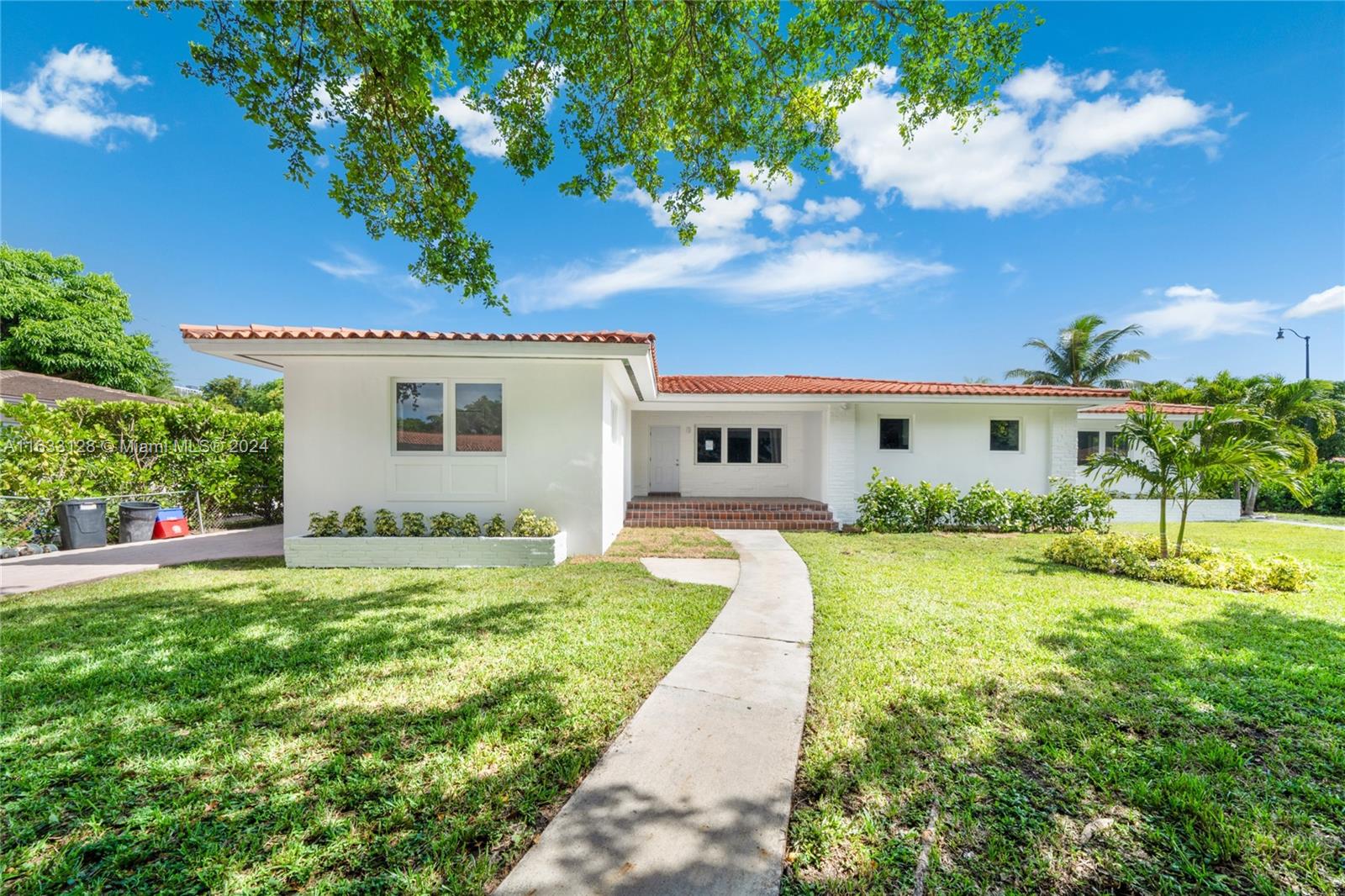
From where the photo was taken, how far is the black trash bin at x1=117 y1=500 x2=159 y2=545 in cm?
907

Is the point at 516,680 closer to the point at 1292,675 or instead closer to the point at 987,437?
the point at 1292,675

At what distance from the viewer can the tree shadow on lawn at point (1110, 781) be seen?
6.39 ft

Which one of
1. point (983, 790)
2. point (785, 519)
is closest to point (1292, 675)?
point (983, 790)

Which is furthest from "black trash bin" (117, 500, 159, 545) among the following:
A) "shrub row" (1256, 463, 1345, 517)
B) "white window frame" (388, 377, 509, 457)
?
"shrub row" (1256, 463, 1345, 517)

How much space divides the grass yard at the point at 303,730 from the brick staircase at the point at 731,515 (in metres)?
6.39

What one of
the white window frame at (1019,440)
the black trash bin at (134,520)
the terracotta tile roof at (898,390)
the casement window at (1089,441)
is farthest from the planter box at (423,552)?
the casement window at (1089,441)

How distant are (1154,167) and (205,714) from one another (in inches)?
643

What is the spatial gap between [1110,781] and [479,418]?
800cm

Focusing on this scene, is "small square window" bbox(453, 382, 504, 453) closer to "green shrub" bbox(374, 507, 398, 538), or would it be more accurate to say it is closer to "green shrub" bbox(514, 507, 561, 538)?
"green shrub" bbox(514, 507, 561, 538)

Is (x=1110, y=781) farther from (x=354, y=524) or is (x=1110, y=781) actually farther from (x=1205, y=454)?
(x=354, y=524)

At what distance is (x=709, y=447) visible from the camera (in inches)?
597

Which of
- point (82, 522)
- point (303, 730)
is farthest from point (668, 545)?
point (82, 522)

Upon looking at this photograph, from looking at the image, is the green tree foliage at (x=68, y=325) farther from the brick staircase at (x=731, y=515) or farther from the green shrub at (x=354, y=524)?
the brick staircase at (x=731, y=515)

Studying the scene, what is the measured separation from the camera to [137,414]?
9914 mm
